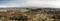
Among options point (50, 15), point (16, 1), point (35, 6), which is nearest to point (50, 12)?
point (50, 15)

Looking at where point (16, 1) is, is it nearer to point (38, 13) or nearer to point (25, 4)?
point (25, 4)

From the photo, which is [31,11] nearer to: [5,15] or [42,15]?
[42,15]

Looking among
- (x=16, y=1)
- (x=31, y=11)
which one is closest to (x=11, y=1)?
(x=16, y=1)

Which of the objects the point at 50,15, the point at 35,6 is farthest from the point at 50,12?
the point at 35,6

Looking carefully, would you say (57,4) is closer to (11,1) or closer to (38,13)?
(38,13)

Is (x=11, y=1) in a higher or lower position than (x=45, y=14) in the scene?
higher

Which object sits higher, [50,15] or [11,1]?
[11,1]

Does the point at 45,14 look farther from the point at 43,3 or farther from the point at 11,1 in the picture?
the point at 11,1
